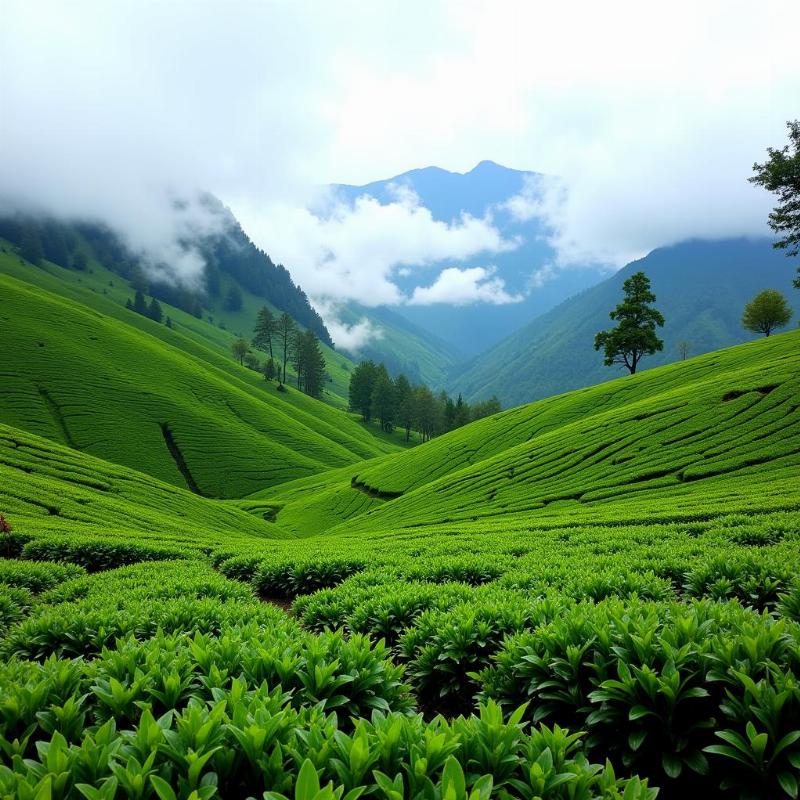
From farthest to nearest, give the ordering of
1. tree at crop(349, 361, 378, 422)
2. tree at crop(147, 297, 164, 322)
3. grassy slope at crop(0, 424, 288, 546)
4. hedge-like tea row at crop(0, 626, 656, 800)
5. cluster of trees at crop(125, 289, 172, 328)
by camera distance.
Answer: tree at crop(147, 297, 164, 322), cluster of trees at crop(125, 289, 172, 328), tree at crop(349, 361, 378, 422), grassy slope at crop(0, 424, 288, 546), hedge-like tea row at crop(0, 626, 656, 800)

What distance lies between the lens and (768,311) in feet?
251

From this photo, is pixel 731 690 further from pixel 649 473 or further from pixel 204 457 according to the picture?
pixel 204 457

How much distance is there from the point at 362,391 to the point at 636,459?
382 feet

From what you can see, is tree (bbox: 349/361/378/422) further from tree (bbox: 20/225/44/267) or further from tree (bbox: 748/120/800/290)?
tree (bbox: 20/225/44/267)

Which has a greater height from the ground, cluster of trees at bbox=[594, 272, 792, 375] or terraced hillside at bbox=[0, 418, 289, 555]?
cluster of trees at bbox=[594, 272, 792, 375]

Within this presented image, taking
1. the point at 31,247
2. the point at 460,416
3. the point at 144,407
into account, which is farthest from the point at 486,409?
the point at 31,247

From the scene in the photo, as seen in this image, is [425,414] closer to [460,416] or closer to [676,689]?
[460,416]

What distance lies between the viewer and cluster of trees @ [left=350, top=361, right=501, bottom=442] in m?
132

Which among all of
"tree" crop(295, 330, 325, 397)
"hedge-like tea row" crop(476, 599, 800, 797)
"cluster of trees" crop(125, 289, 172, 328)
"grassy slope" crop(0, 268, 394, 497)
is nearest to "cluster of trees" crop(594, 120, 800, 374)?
"hedge-like tea row" crop(476, 599, 800, 797)

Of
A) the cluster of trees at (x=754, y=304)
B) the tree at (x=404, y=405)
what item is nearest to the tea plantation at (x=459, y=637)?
the cluster of trees at (x=754, y=304)

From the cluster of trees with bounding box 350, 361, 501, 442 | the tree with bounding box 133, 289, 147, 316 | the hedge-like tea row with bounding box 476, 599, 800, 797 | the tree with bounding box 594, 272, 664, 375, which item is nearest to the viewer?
the hedge-like tea row with bounding box 476, 599, 800, 797

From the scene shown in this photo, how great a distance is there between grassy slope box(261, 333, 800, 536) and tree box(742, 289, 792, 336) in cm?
3838

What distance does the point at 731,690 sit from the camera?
473 cm

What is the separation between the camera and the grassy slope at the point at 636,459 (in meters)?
23.3
